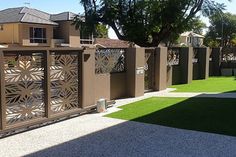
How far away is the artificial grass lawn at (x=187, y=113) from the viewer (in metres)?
8.79

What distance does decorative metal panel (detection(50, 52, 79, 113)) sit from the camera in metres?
9.70

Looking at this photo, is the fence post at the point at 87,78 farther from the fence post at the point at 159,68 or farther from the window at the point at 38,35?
the window at the point at 38,35

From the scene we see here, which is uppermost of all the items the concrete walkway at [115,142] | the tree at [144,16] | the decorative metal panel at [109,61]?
the tree at [144,16]

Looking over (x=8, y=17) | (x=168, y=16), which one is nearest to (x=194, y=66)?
(x=168, y=16)

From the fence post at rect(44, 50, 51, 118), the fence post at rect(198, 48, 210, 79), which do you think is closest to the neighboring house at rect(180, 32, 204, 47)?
the fence post at rect(198, 48, 210, 79)

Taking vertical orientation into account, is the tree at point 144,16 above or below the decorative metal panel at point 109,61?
above

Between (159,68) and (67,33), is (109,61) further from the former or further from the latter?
(67,33)

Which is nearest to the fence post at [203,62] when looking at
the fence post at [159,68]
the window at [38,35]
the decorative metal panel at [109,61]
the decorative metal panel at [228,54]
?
the decorative metal panel at [228,54]

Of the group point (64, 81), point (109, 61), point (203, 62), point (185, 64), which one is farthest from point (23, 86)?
point (203, 62)

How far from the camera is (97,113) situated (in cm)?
1080

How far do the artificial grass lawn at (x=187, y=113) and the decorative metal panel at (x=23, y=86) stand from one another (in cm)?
242

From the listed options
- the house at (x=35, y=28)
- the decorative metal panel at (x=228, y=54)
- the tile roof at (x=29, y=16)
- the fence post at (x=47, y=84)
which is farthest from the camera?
the tile roof at (x=29, y=16)

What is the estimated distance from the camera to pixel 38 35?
42656mm

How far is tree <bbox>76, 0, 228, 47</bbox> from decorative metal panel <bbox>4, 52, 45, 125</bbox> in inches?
528
